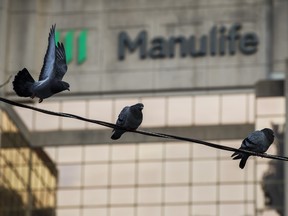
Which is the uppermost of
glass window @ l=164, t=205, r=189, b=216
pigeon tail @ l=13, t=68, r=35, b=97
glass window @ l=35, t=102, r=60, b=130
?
glass window @ l=35, t=102, r=60, b=130

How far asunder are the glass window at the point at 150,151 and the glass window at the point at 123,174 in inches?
24.0

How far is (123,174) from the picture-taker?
62.1 metres

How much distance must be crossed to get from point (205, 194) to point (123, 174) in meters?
3.68

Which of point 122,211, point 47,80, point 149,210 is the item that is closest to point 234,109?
point 149,210

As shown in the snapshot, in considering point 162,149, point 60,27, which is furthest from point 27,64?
point 162,149

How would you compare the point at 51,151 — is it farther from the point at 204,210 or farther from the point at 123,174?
the point at 204,210

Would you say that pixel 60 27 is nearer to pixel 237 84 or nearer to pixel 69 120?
pixel 69 120

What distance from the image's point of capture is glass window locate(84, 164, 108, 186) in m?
62.3

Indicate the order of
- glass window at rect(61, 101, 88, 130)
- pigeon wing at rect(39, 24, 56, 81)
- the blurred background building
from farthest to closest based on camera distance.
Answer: glass window at rect(61, 101, 88, 130), the blurred background building, pigeon wing at rect(39, 24, 56, 81)

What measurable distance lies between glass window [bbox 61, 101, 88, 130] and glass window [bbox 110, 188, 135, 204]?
3.27m

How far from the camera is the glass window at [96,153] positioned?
62688 mm

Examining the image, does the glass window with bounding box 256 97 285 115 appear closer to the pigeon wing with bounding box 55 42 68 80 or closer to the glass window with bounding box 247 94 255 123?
the glass window with bounding box 247 94 255 123

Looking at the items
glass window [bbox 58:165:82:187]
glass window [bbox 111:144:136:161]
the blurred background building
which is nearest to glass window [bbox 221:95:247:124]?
the blurred background building

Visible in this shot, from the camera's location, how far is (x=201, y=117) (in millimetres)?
61938
